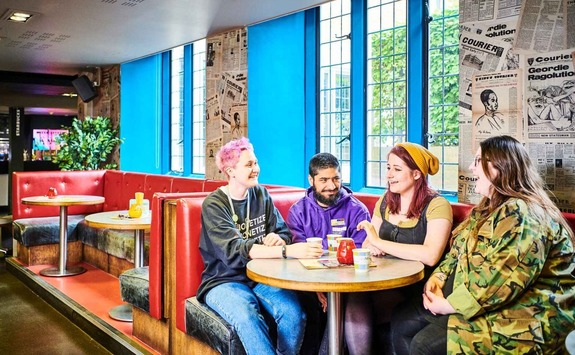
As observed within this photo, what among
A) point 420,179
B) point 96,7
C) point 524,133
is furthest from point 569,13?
point 96,7

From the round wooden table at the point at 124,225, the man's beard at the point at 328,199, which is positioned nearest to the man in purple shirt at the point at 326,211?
the man's beard at the point at 328,199

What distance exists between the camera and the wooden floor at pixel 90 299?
10.9 ft

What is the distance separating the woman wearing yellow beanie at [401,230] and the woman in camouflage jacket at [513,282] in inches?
13.6

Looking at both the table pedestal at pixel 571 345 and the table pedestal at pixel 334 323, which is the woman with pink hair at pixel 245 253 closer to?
the table pedestal at pixel 334 323

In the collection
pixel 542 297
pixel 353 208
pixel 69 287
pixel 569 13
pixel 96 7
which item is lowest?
pixel 69 287

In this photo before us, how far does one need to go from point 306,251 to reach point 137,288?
1.48m

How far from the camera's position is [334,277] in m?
1.96

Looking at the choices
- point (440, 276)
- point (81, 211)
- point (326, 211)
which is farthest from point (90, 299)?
point (440, 276)

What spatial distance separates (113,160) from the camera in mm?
8289

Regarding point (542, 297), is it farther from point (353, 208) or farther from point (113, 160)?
point (113, 160)

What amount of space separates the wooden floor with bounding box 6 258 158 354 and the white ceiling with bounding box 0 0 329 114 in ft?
8.27

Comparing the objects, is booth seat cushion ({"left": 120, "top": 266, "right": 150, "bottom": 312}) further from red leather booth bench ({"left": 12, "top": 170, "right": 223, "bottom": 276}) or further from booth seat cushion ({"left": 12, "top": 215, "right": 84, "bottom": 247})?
booth seat cushion ({"left": 12, "top": 215, "right": 84, "bottom": 247})

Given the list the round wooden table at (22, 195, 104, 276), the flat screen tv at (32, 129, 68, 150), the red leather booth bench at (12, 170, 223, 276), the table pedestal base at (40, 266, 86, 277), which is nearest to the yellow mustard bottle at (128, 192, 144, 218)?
the red leather booth bench at (12, 170, 223, 276)

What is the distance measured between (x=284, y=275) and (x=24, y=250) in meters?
4.54
